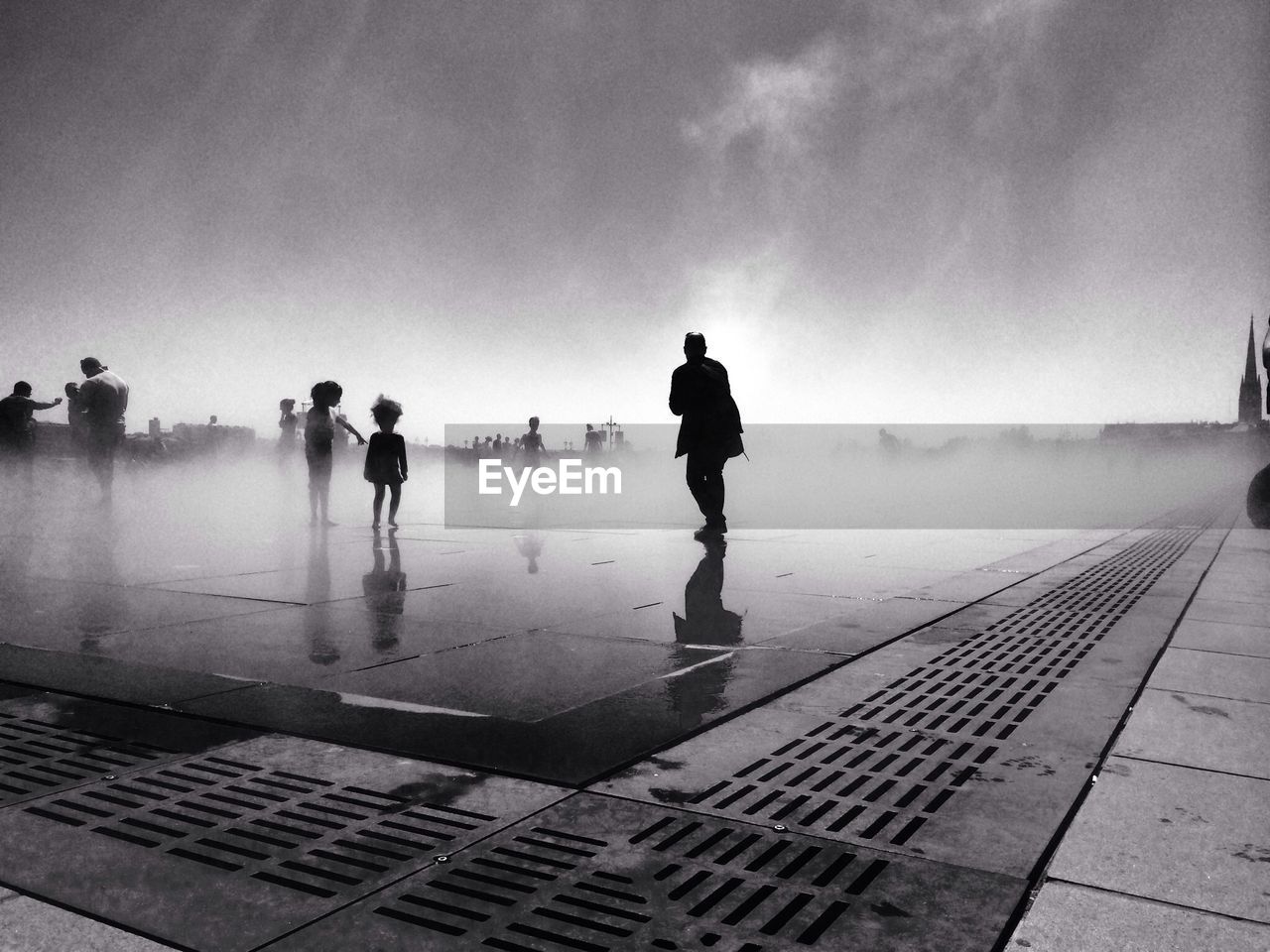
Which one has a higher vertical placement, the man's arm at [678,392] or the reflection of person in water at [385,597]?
the man's arm at [678,392]

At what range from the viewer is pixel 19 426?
15664 mm

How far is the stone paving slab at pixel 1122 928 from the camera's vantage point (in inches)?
71.7

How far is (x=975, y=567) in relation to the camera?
331 inches

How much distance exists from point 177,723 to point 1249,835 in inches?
134

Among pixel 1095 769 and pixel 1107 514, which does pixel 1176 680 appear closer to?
pixel 1095 769

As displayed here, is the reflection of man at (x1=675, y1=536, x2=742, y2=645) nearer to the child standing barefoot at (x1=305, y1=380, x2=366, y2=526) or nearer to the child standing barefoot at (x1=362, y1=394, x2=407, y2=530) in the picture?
the child standing barefoot at (x1=362, y1=394, x2=407, y2=530)

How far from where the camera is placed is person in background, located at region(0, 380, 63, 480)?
51.0 feet

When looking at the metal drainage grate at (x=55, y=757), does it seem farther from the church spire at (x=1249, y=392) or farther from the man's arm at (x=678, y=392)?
the church spire at (x=1249, y=392)

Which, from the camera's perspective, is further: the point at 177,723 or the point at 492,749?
the point at 177,723

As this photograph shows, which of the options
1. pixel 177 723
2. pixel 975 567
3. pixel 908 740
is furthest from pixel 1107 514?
pixel 177 723

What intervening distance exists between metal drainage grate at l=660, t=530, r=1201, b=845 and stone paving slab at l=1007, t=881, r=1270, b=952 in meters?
0.47

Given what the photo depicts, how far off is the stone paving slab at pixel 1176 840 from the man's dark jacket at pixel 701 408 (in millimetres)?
8278

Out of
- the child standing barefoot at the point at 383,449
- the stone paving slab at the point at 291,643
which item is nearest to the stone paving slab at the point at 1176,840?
the stone paving slab at the point at 291,643

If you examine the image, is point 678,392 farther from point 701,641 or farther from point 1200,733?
point 1200,733
